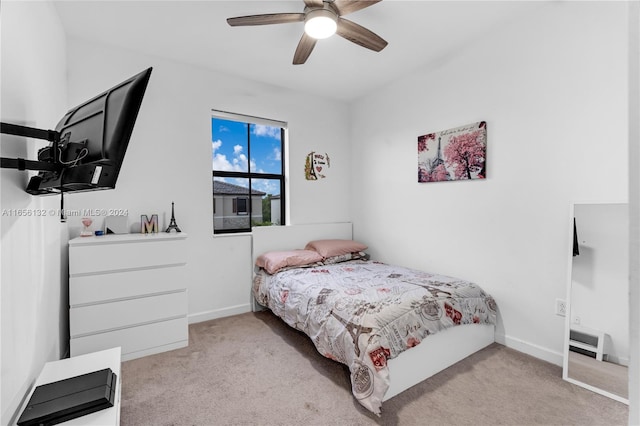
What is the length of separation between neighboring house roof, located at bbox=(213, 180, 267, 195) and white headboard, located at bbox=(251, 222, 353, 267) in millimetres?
464

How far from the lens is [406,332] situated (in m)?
1.87

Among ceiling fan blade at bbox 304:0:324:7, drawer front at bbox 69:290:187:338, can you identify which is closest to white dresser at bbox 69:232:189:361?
drawer front at bbox 69:290:187:338

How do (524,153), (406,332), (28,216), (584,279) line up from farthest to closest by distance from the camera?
(524,153) → (584,279) → (406,332) → (28,216)

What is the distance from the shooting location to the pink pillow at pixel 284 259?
3006mm

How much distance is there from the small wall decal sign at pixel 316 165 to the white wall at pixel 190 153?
88 mm

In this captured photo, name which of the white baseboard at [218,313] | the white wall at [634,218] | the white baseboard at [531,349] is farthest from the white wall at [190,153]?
the white wall at [634,218]

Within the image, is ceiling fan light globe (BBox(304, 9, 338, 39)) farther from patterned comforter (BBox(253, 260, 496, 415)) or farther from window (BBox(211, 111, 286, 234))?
patterned comforter (BBox(253, 260, 496, 415))

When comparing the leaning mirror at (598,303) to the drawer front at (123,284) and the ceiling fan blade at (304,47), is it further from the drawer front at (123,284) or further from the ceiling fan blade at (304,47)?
the drawer front at (123,284)

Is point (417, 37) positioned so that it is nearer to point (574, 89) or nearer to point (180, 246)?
point (574, 89)

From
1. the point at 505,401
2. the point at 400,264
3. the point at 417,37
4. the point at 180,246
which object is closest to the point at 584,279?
the point at 505,401

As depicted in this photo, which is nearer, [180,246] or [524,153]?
[524,153]

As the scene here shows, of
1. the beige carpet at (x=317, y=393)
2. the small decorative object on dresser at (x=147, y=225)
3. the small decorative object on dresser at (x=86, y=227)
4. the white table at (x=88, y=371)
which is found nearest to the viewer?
the white table at (x=88, y=371)

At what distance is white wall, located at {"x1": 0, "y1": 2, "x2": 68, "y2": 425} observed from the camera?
121 cm

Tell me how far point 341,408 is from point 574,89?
2.57 m
